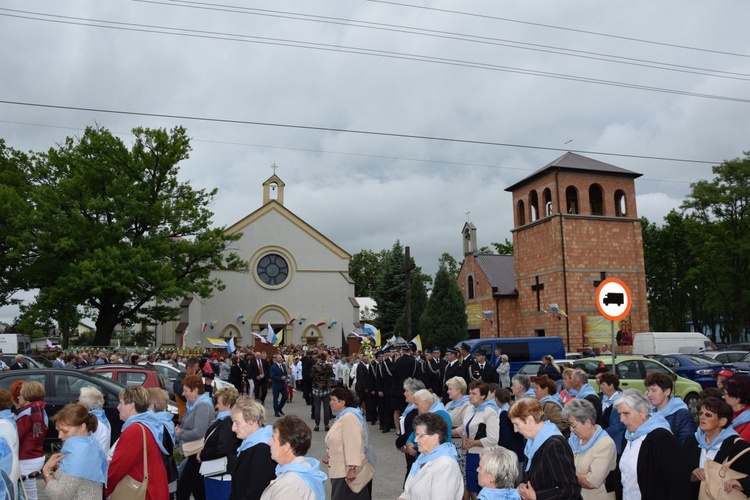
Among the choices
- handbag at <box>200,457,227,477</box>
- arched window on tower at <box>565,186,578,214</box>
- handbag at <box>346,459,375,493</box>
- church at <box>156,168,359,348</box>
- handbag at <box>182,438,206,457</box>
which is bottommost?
handbag at <box>346,459,375,493</box>

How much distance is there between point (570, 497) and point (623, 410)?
39.2 inches

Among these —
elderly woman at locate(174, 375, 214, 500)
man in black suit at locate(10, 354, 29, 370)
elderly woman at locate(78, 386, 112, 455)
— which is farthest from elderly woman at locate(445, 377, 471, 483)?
man in black suit at locate(10, 354, 29, 370)

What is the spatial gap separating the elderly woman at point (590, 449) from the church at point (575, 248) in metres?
33.3

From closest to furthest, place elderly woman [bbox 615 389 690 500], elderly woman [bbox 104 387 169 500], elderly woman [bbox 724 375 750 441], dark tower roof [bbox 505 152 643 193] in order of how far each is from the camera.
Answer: elderly woman [bbox 615 389 690 500] < elderly woman [bbox 104 387 169 500] < elderly woman [bbox 724 375 750 441] < dark tower roof [bbox 505 152 643 193]

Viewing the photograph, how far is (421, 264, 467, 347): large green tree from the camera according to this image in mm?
42594

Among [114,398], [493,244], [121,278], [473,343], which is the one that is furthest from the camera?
[493,244]

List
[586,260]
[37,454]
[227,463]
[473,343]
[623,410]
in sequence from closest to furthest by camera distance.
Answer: [623,410]
[227,463]
[37,454]
[473,343]
[586,260]

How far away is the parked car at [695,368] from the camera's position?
1816 centimetres

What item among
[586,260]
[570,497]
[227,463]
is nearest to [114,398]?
[227,463]

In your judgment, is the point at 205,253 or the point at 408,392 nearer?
the point at 408,392

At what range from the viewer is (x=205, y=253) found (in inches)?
1368

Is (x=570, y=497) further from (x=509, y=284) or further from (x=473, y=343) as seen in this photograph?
(x=509, y=284)

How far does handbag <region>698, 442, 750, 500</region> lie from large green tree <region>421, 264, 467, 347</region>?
124 ft

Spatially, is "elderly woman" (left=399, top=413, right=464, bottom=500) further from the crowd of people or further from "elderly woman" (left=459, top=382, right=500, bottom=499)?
"elderly woman" (left=459, top=382, right=500, bottom=499)
